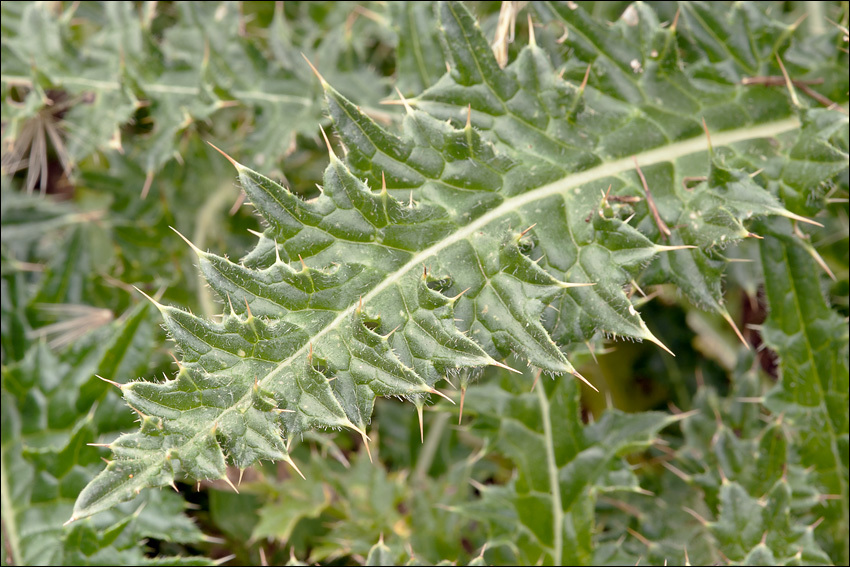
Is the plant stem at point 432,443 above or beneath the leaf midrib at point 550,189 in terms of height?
beneath

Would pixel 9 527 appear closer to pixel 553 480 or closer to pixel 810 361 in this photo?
pixel 553 480

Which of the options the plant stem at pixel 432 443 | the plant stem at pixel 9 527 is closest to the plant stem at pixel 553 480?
the plant stem at pixel 432 443

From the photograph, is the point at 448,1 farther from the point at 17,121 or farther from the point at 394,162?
the point at 17,121

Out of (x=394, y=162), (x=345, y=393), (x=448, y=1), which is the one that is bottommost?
(x=345, y=393)

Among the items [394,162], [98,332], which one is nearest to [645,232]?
[394,162]

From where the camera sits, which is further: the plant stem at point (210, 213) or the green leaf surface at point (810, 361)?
the plant stem at point (210, 213)

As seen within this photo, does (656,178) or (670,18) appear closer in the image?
(656,178)

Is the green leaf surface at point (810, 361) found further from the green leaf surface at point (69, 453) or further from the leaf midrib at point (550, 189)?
the green leaf surface at point (69, 453)

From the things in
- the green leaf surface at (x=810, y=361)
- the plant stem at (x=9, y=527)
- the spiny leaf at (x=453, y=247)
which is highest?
the spiny leaf at (x=453, y=247)
